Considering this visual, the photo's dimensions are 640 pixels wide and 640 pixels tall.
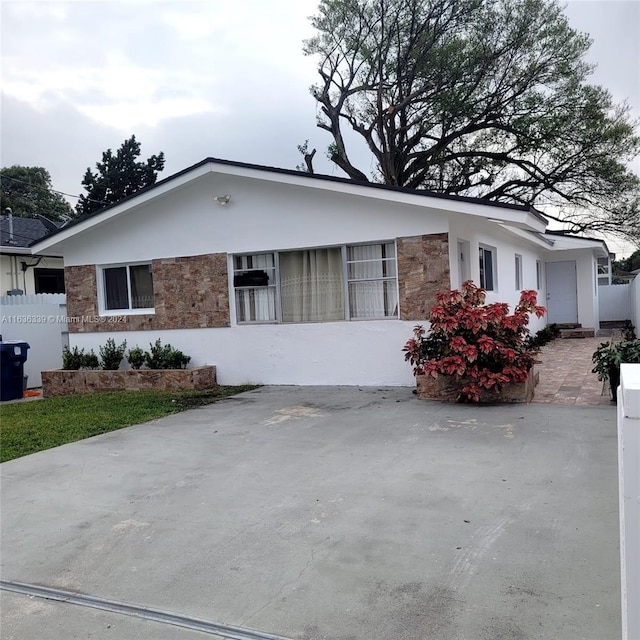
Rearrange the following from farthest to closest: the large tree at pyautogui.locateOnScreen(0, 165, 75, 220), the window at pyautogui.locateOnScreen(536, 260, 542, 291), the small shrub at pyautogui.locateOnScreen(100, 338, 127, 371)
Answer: the large tree at pyautogui.locateOnScreen(0, 165, 75, 220) < the window at pyautogui.locateOnScreen(536, 260, 542, 291) < the small shrub at pyautogui.locateOnScreen(100, 338, 127, 371)

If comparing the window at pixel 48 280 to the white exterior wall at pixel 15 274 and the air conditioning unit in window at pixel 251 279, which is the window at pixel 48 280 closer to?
the white exterior wall at pixel 15 274

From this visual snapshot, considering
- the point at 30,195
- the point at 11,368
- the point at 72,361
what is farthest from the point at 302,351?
the point at 30,195

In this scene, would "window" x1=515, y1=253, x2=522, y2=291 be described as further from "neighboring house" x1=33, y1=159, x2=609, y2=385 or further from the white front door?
the white front door

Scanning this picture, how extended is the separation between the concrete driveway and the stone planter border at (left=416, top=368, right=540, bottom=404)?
1.12 meters

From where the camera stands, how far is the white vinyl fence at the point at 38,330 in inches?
512

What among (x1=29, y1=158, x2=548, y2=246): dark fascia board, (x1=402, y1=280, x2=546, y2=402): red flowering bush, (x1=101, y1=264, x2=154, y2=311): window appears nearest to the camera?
(x1=402, y1=280, x2=546, y2=402): red flowering bush

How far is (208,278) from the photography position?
36.8 ft

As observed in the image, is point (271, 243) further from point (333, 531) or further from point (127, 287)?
point (333, 531)

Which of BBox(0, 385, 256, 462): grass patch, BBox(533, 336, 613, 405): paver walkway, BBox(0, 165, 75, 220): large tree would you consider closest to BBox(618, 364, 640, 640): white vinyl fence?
BBox(0, 385, 256, 462): grass patch

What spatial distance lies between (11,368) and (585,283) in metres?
16.9

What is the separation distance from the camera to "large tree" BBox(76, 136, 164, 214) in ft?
105

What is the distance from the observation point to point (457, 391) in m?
8.32

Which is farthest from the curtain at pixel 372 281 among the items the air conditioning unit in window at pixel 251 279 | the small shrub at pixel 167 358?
the small shrub at pixel 167 358

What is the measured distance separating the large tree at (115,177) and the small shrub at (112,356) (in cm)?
2177
